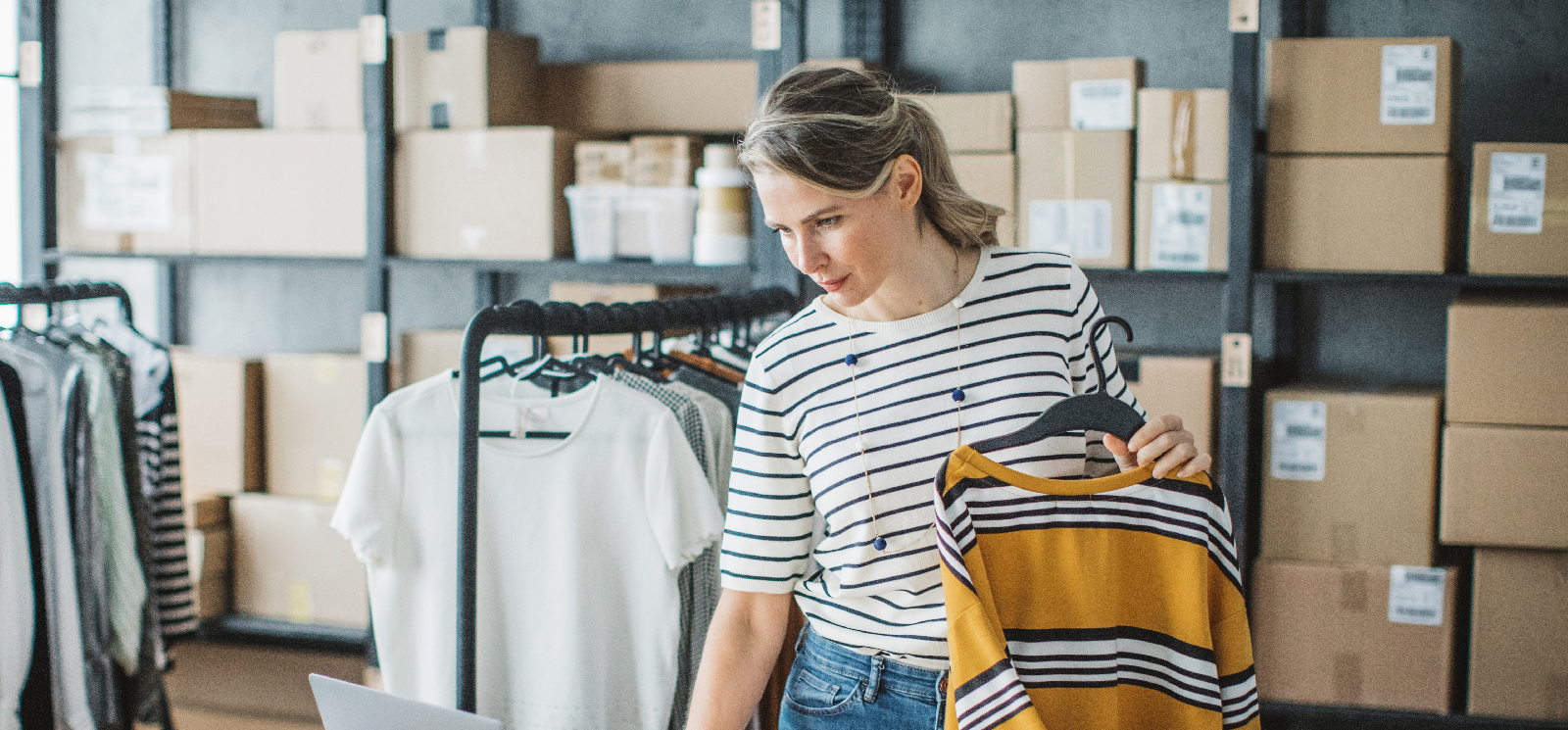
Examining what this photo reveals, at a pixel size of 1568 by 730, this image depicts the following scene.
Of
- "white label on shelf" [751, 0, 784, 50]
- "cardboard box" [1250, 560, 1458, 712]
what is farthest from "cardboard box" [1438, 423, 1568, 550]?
"white label on shelf" [751, 0, 784, 50]

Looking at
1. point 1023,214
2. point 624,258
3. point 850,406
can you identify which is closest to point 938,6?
point 1023,214

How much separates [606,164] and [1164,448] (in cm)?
202

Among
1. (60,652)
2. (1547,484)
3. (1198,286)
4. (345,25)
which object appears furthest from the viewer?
(345,25)

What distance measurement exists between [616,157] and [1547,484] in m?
Answer: 2.04

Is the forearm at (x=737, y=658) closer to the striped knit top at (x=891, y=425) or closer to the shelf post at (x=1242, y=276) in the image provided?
the striped knit top at (x=891, y=425)

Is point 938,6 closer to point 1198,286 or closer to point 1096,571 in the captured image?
point 1198,286

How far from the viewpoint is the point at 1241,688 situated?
1.14 meters

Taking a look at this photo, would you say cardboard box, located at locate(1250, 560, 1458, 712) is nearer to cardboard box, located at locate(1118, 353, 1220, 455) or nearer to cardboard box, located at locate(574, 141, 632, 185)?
cardboard box, located at locate(1118, 353, 1220, 455)

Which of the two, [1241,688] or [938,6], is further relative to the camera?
[938,6]

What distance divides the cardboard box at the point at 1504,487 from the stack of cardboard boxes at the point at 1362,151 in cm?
Result: 36

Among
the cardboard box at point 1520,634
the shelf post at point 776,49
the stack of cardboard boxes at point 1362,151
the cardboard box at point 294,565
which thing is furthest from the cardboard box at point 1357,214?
the cardboard box at point 294,565

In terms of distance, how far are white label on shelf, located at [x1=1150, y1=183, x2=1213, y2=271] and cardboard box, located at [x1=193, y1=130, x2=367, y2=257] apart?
182cm

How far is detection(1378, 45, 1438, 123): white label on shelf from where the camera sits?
2498 millimetres

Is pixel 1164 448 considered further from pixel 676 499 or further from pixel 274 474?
pixel 274 474
